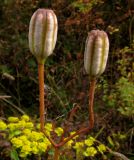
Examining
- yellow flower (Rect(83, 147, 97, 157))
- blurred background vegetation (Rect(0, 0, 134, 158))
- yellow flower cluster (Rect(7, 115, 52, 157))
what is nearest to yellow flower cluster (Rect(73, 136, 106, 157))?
yellow flower (Rect(83, 147, 97, 157))

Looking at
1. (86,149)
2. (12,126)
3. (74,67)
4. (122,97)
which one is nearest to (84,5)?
(74,67)

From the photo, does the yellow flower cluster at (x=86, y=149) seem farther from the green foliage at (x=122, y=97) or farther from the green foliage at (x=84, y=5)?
the green foliage at (x=84, y=5)

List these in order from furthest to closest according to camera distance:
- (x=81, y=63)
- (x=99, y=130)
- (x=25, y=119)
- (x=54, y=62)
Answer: (x=54, y=62) → (x=81, y=63) → (x=99, y=130) → (x=25, y=119)

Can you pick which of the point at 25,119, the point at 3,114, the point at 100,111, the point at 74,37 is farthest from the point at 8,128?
the point at 74,37

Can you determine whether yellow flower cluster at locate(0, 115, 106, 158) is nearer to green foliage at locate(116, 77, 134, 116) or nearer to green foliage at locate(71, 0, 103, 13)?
green foliage at locate(116, 77, 134, 116)

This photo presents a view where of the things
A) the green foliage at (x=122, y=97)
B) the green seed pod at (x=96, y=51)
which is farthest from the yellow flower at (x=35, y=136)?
the green seed pod at (x=96, y=51)

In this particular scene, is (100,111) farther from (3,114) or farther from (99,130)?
(3,114)
